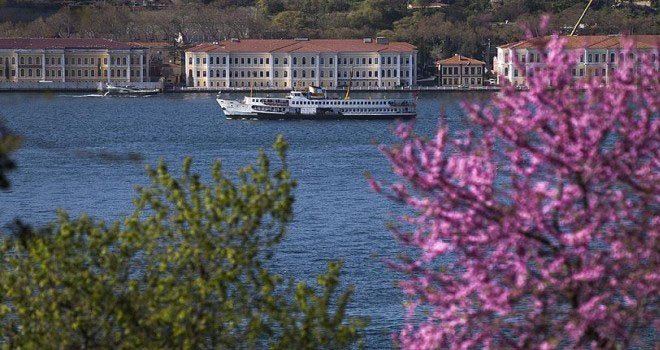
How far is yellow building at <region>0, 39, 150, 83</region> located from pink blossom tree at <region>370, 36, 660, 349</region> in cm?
5328

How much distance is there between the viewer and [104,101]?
51281 mm

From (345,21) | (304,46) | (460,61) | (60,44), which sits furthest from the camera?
(345,21)

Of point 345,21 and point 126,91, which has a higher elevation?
point 345,21

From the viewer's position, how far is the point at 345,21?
69500 millimetres

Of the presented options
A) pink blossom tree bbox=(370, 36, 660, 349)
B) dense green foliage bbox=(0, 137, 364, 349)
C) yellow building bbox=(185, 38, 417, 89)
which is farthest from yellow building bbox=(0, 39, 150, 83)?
pink blossom tree bbox=(370, 36, 660, 349)

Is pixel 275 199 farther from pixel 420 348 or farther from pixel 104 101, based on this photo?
pixel 104 101

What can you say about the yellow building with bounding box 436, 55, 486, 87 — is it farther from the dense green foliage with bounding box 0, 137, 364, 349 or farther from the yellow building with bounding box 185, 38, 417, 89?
the dense green foliage with bounding box 0, 137, 364, 349

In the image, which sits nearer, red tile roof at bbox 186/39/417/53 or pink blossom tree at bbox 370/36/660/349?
pink blossom tree at bbox 370/36/660/349

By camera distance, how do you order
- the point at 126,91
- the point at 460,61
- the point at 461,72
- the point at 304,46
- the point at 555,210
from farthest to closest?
the point at 460,61, the point at 461,72, the point at 304,46, the point at 126,91, the point at 555,210

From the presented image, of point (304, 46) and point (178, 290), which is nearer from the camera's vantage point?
point (178, 290)

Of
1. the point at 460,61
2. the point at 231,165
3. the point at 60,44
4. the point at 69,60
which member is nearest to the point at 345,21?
the point at 460,61

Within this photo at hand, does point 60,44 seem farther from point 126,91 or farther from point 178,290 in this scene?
point 178,290

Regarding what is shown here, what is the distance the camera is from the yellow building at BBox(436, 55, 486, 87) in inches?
2285

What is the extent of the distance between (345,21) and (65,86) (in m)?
16.0
